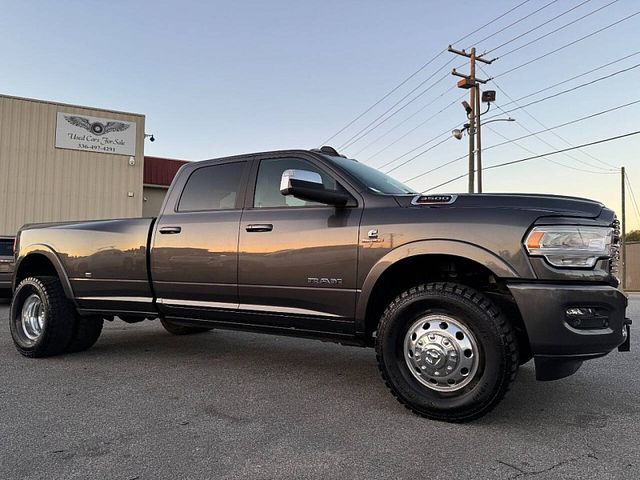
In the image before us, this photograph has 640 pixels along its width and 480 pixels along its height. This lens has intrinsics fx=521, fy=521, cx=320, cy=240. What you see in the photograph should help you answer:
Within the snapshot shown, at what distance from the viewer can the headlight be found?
3.10 m

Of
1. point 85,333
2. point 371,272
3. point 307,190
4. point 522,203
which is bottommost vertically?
point 85,333

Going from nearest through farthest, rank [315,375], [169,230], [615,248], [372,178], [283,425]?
[283,425], [615,248], [372,178], [315,375], [169,230]

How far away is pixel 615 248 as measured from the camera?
335 cm

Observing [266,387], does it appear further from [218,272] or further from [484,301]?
[484,301]

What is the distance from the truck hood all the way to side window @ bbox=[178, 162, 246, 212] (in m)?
1.73

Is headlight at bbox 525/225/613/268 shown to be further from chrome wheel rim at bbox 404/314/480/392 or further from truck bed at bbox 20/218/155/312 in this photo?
truck bed at bbox 20/218/155/312

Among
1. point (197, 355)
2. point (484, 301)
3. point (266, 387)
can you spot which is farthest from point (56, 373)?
point (484, 301)

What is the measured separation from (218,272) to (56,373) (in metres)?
A: 1.78

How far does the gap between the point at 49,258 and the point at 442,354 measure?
13.9 feet

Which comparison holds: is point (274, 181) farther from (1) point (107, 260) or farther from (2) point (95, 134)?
(2) point (95, 134)

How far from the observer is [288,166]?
14.3 ft

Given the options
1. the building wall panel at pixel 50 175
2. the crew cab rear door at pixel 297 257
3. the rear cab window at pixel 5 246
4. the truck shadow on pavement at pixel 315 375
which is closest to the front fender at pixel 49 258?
the truck shadow on pavement at pixel 315 375

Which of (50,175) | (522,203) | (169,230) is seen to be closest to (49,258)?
(169,230)

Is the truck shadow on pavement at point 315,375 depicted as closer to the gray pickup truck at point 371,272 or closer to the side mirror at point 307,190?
the gray pickup truck at point 371,272
